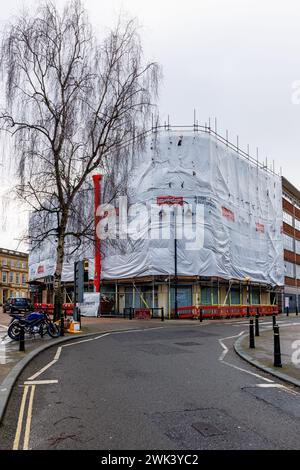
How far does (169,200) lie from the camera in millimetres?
32312

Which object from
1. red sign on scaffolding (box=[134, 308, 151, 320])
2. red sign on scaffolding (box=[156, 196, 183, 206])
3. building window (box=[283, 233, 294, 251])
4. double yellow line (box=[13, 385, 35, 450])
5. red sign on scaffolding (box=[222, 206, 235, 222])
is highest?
red sign on scaffolding (box=[156, 196, 183, 206])

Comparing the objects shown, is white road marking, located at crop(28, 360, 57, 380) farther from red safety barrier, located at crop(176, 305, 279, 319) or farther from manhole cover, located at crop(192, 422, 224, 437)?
red safety barrier, located at crop(176, 305, 279, 319)

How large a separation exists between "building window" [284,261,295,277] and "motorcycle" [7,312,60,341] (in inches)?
1563

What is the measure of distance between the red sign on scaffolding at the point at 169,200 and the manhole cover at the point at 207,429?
88.8ft

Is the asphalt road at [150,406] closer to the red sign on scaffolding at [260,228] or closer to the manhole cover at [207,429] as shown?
the manhole cover at [207,429]

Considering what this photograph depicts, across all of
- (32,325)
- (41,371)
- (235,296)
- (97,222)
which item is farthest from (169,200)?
(41,371)

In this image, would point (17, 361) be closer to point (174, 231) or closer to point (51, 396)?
point (51, 396)

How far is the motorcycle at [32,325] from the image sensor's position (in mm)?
15016

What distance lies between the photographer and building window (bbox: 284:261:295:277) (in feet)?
166

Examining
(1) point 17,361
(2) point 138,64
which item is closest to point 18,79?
(2) point 138,64

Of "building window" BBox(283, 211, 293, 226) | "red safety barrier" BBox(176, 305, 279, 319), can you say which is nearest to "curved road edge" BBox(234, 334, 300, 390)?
"red safety barrier" BBox(176, 305, 279, 319)

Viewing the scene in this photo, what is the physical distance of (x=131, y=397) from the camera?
22.9ft

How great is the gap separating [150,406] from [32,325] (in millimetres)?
9798
